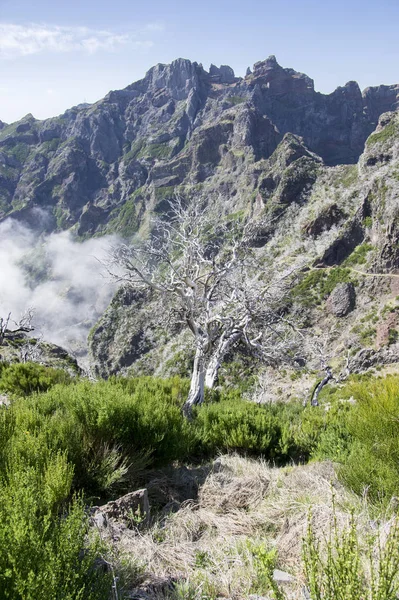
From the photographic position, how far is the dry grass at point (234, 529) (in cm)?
279

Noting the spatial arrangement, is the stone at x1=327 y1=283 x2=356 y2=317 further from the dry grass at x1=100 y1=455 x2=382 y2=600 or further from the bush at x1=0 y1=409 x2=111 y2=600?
the bush at x1=0 y1=409 x2=111 y2=600

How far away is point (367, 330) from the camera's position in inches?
2148

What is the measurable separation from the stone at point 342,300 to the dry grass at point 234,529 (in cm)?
6006

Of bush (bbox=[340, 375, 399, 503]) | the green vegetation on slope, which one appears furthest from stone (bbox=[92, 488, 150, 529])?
bush (bbox=[340, 375, 399, 503])

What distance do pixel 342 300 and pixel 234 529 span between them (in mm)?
62397

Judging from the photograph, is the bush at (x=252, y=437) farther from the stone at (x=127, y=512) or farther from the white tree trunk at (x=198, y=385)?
the white tree trunk at (x=198, y=385)

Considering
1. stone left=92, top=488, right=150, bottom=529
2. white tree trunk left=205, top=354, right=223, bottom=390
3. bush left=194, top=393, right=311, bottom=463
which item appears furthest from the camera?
white tree trunk left=205, top=354, right=223, bottom=390

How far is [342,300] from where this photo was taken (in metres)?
61.9

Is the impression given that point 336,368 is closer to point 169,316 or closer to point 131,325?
point 169,316

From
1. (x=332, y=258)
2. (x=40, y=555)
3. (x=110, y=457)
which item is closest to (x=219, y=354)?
(x=110, y=457)

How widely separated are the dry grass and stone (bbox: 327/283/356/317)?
197ft

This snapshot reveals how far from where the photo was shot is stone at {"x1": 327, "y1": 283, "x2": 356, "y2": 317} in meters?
61.2

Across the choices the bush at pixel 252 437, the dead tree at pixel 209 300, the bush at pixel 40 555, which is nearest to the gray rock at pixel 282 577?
the bush at pixel 40 555

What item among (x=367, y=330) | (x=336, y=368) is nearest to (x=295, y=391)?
(x=336, y=368)
